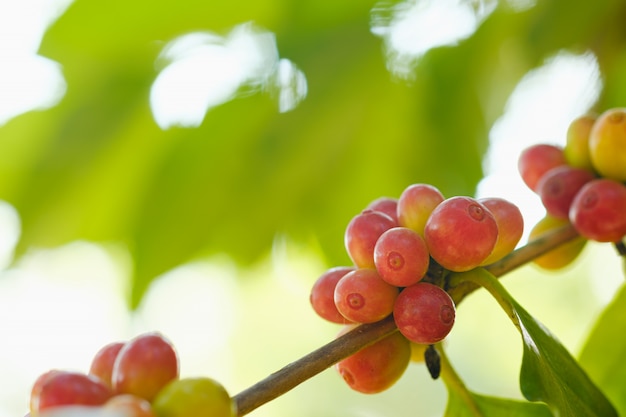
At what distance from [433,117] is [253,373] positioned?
2.52m

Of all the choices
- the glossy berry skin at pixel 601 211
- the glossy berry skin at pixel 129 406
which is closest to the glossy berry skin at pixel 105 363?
the glossy berry skin at pixel 129 406

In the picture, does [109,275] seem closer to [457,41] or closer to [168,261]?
[168,261]

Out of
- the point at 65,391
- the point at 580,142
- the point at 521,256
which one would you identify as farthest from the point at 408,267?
the point at 580,142

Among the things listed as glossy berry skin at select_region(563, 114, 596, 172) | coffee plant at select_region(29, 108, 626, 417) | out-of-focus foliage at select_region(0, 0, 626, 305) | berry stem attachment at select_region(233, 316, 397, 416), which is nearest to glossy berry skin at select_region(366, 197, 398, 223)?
coffee plant at select_region(29, 108, 626, 417)

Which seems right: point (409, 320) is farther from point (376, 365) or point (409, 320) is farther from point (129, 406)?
point (129, 406)

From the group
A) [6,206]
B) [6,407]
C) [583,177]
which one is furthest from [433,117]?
[6,407]

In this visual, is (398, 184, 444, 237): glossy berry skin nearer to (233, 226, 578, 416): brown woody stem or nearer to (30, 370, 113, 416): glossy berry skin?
(233, 226, 578, 416): brown woody stem

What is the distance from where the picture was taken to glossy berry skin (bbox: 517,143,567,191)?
44.6 inches

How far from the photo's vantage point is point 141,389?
636mm

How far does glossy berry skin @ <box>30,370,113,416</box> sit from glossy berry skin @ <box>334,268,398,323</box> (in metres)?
0.26

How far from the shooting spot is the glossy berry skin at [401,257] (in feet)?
2.49

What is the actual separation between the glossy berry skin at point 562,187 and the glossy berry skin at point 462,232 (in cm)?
34

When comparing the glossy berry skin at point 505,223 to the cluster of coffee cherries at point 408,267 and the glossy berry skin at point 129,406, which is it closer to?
the cluster of coffee cherries at point 408,267

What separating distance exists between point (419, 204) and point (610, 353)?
0.55m
